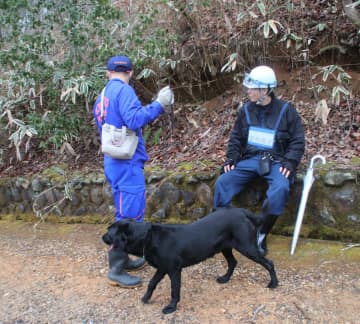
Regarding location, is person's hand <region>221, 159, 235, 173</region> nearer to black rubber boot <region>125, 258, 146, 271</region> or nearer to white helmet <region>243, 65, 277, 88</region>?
white helmet <region>243, 65, 277, 88</region>

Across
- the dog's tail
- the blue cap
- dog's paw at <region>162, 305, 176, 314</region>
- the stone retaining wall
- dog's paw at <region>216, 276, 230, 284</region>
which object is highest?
the blue cap

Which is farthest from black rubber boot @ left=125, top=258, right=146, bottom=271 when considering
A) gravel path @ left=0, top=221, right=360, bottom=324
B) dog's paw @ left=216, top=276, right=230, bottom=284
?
dog's paw @ left=216, top=276, right=230, bottom=284

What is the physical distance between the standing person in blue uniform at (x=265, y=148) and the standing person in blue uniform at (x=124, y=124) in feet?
2.67

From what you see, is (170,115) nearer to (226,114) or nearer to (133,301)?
(226,114)

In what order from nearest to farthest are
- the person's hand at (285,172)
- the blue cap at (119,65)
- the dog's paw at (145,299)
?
the dog's paw at (145,299), the blue cap at (119,65), the person's hand at (285,172)

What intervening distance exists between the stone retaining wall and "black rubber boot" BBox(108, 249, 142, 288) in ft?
3.84

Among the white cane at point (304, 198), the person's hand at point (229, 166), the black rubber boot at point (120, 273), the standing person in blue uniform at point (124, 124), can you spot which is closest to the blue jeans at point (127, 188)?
the standing person in blue uniform at point (124, 124)

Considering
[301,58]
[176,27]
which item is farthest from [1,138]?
[301,58]

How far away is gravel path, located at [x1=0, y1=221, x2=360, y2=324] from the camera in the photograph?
3135 millimetres

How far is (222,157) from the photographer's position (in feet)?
15.9

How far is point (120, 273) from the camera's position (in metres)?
3.71

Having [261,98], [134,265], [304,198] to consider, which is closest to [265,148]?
[261,98]

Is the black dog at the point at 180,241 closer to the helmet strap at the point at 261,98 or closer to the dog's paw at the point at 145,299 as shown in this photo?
the dog's paw at the point at 145,299

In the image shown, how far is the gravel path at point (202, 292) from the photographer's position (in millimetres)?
3135
